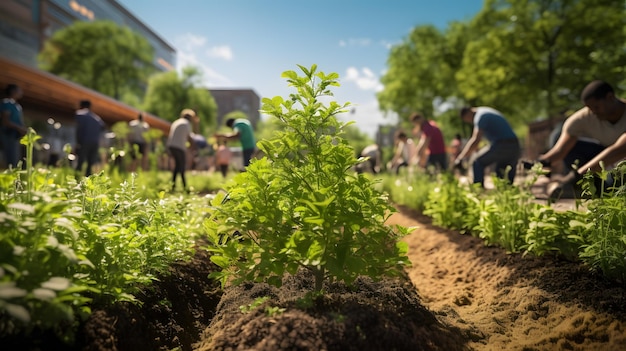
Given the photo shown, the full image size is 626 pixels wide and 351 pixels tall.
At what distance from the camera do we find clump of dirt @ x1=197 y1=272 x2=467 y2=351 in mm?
1487

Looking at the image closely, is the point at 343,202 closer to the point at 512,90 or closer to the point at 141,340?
the point at 141,340

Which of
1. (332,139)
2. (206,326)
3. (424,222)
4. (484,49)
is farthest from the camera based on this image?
(484,49)

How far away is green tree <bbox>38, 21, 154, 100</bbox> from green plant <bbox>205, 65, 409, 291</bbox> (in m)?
37.1

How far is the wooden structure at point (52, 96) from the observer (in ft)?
33.3

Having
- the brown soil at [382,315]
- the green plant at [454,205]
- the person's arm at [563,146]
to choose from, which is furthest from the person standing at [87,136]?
the person's arm at [563,146]

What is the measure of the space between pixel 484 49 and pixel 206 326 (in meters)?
19.4

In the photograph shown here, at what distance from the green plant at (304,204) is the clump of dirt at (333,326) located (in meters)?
0.15

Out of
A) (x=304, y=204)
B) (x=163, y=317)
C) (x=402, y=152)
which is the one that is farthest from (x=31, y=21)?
(x=304, y=204)

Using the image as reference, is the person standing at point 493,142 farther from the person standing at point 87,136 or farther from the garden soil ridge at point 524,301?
Result: the person standing at point 87,136

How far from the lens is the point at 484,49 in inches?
703

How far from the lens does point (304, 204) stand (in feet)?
5.82

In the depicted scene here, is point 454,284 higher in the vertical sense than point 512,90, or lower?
lower

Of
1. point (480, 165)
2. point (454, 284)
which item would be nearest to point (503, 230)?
point (454, 284)

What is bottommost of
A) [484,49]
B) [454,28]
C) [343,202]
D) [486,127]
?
[343,202]
